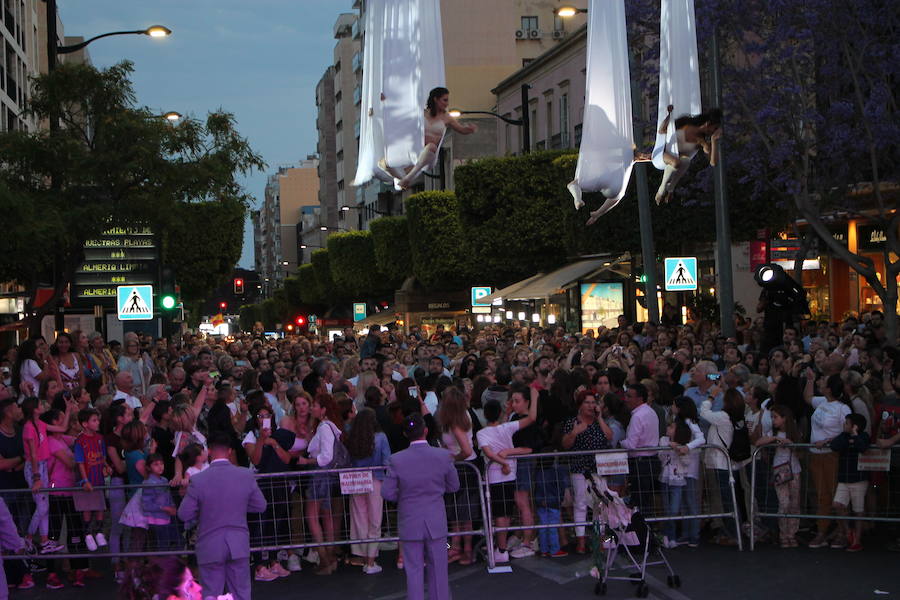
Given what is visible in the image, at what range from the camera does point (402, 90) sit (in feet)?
28.0

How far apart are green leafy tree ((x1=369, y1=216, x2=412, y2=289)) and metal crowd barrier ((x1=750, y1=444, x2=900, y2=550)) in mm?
50125

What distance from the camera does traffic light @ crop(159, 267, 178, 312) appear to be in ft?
87.8

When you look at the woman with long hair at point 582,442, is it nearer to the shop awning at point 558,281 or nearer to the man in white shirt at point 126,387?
the man in white shirt at point 126,387

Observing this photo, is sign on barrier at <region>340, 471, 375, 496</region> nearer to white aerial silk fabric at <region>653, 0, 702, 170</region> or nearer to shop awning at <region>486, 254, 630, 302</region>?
white aerial silk fabric at <region>653, 0, 702, 170</region>

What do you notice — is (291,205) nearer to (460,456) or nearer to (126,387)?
(126,387)

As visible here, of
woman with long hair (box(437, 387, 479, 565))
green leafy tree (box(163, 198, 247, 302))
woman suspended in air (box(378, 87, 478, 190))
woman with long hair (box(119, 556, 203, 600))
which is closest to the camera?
woman with long hair (box(119, 556, 203, 600))

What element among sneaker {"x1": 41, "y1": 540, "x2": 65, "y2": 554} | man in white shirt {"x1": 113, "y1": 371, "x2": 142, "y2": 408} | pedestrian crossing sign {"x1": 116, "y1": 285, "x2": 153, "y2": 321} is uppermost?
pedestrian crossing sign {"x1": 116, "y1": 285, "x2": 153, "y2": 321}

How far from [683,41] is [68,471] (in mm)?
6682

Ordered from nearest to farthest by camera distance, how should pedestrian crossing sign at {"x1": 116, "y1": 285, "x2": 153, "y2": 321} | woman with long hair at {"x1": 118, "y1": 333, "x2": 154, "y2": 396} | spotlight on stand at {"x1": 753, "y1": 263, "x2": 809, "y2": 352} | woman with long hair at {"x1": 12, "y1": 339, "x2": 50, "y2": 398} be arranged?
woman with long hair at {"x1": 12, "y1": 339, "x2": 50, "y2": 398}, woman with long hair at {"x1": 118, "y1": 333, "x2": 154, "y2": 396}, spotlight on stand at {"x1": 753, "y1": 263, "x2": 809, "y2": 352}, pedestrian crossing sign at {"x1": 116, "y1": 285, "x2": 153, "y2": 321}

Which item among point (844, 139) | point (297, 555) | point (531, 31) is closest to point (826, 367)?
point (297, 555)

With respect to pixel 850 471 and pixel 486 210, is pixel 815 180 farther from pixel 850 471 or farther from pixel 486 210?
pixel 486 210

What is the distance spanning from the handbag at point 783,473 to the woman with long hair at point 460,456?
9.40 feet

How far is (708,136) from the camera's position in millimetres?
9891

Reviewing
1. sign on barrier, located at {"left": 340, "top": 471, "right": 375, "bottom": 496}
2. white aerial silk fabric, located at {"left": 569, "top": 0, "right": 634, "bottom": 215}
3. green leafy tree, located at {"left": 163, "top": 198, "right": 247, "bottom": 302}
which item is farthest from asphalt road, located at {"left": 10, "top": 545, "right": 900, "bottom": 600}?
green leafy tree, located at {"left": 163, "top": 198, "right": 247, "bottom": 302}
